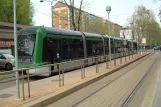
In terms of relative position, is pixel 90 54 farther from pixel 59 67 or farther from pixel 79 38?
pixel 59 67

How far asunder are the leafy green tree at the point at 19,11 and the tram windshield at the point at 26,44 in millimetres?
36457

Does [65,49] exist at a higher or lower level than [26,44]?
lower

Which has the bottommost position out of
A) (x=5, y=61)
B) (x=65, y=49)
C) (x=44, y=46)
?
(x=5, y=61)

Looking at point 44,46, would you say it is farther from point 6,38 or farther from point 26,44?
point 6,38

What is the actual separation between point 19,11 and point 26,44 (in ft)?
133

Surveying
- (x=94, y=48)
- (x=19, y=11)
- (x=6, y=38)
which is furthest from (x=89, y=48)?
(x=19, y=11)

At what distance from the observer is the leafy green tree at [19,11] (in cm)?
5527

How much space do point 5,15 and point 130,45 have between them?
24.2 m

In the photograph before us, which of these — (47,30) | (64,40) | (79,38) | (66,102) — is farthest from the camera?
(79,38)

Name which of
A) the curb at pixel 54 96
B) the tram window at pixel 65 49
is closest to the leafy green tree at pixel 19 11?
the tram window at pixel 65 49

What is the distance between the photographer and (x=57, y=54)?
1983 cm

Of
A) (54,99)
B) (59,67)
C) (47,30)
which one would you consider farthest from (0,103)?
(47,30)

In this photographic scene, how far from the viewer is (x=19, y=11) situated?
5781 centimetres

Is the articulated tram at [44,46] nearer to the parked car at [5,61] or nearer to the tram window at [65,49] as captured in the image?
Result: the tram window at [65,49]
